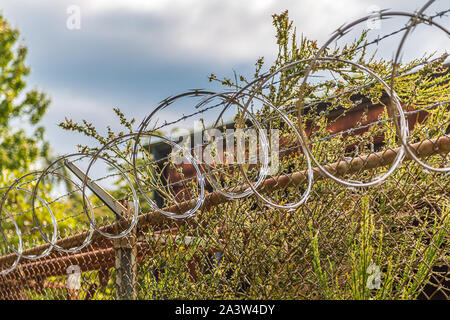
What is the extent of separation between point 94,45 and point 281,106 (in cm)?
1208

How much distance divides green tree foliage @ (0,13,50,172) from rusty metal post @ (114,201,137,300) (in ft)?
44.2

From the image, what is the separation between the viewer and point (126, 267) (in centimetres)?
236

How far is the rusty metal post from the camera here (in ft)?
7.57

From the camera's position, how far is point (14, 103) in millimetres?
15008

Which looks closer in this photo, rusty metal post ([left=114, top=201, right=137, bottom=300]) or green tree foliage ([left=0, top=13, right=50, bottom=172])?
rusty metal post ([left=114, top=201, right=137, bottom=300])

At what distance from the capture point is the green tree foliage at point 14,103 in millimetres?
14727

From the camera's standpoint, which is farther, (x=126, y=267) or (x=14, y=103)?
(x=14, y=103)

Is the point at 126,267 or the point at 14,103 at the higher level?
the point at 14,103

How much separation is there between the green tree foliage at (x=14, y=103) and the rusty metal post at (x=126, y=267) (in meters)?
13.5

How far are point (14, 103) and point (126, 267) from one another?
14594mm

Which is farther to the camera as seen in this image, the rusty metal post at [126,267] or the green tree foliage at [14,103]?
the green tree foliage at [14,103]

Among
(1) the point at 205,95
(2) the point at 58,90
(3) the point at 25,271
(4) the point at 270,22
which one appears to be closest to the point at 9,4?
→ (2) the point at 58,90

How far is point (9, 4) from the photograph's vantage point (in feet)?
48.2
